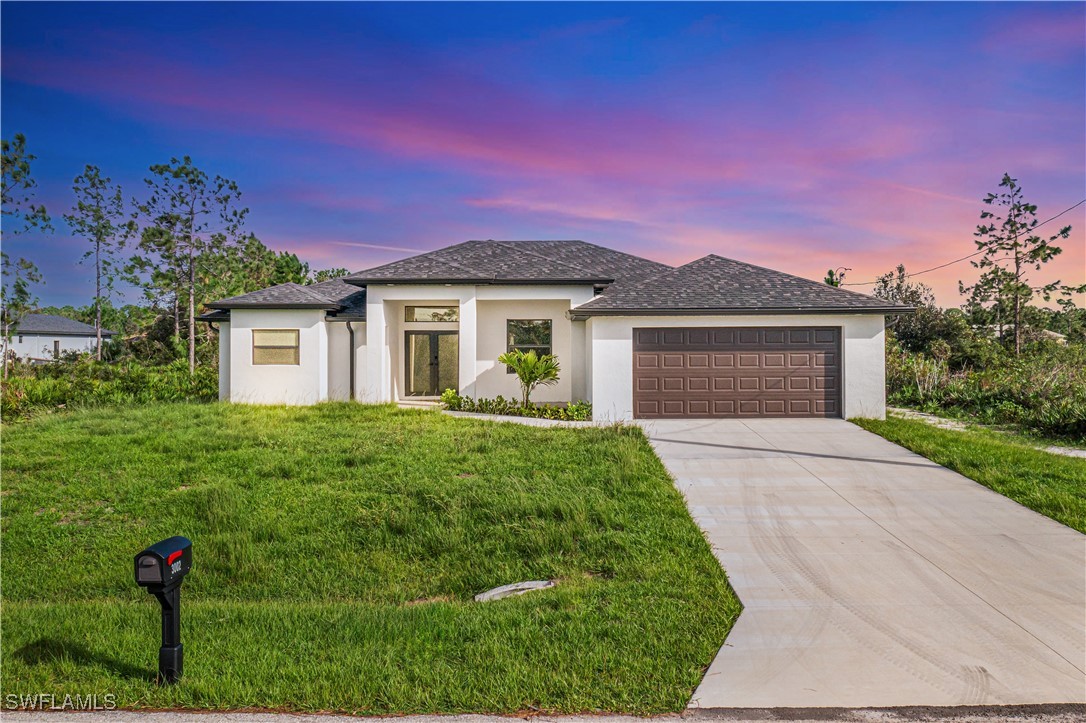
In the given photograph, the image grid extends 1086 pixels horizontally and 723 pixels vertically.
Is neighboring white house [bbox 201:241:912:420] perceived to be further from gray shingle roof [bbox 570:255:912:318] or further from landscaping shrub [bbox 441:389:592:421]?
landscaping shrub [bbox 441:389:592:421]

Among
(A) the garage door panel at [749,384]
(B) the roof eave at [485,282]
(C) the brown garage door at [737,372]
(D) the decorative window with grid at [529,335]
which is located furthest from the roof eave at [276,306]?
(A) the garage door panel at [749,384]

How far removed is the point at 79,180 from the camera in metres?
25.9

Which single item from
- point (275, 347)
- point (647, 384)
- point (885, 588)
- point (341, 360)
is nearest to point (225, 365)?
point (275, 347)

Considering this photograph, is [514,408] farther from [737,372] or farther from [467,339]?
[737,372]

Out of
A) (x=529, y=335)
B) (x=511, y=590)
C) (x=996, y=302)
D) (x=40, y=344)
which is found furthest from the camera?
(x=40, y=344)

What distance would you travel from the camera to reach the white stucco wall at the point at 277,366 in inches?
595

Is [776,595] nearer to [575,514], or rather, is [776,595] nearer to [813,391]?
[575,514]

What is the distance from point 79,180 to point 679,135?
2838cm

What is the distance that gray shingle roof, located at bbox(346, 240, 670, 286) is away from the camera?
14.9 meters

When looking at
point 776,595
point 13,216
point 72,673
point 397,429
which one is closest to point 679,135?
point 397,429

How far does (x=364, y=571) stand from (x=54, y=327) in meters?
49.7

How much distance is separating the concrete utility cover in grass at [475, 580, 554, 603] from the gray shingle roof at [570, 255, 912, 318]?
8530 millimetres

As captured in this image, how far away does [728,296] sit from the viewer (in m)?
13.3

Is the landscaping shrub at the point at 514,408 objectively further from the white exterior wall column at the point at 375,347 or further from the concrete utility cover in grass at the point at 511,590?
the concrete utility cover in grass at the point at 511,590
